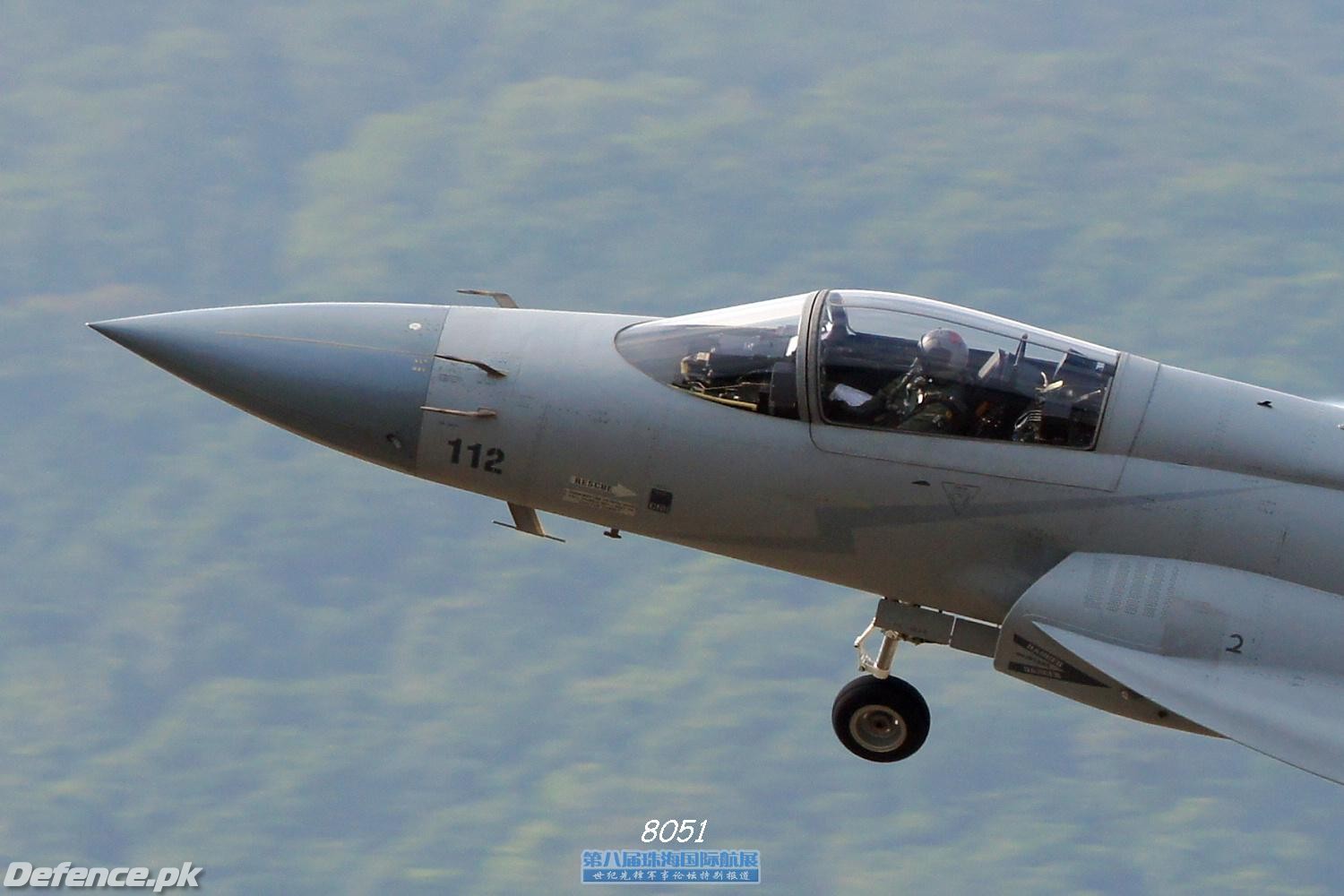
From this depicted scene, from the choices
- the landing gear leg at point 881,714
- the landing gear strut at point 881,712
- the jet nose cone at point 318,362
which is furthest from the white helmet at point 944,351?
the jet nose cone at point 318,362

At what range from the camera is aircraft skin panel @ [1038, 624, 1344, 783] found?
12320 millimetres

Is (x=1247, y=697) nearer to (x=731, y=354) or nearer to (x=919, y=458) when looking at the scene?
(x=919, y=458)

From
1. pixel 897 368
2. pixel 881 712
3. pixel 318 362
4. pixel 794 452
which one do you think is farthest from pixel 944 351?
pixel 318 362

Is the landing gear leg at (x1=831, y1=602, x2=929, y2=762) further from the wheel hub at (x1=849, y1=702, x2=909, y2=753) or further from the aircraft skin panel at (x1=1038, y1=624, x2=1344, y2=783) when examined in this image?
the aircraft skin panel at (x1=1038, y1=624, x2=1344, y2=783)

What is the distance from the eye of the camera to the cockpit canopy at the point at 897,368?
13023mm

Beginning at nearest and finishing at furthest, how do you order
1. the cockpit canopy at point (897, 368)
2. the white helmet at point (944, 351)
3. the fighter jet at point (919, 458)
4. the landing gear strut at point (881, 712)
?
the fighter jet at point (919, 458) < the cockpit canopy at point (897, 368) < the white helmet at point (944, 351) < the landing gear strut at point (881, 712)

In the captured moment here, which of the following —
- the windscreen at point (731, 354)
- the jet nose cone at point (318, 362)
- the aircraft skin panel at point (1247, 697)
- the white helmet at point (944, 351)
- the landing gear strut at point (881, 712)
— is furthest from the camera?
the landing gear strut at point (881, 712)

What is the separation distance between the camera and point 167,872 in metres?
29.5

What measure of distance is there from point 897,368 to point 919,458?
2.42ft

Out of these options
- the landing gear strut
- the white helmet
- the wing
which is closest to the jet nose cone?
the white helmet

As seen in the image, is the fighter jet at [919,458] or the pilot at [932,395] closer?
the fighter jet at [919,458]

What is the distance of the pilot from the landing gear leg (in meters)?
2.21

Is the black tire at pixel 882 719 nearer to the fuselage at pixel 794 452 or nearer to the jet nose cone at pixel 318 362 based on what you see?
the fuselage at pixel 794 452

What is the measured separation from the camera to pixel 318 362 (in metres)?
13.9
